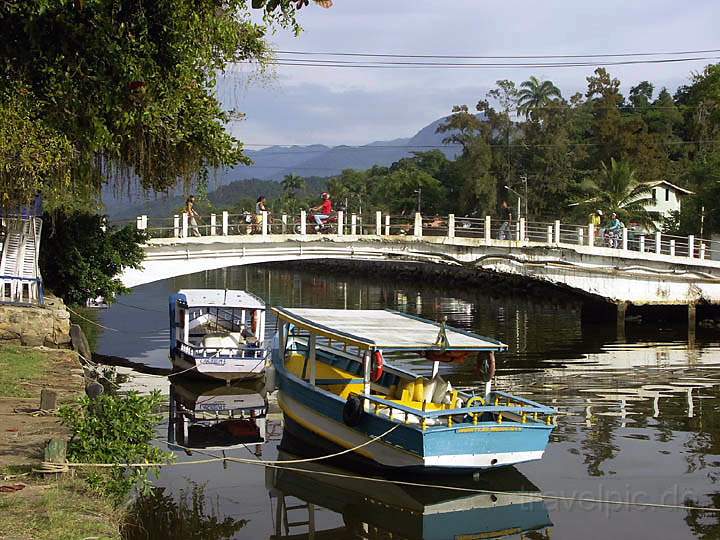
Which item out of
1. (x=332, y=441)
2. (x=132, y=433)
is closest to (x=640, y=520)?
(x=332, y=441)

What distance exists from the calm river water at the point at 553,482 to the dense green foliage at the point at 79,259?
348 centimetres

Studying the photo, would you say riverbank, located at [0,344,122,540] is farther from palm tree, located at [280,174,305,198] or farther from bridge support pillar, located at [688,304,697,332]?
palm tree, located at [280,174,305,198]

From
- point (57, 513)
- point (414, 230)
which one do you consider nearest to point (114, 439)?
point (57, 513)

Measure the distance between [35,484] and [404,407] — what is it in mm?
6311

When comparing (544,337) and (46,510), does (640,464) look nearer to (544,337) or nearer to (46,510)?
(46,510)

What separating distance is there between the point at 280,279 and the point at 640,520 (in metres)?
59.9

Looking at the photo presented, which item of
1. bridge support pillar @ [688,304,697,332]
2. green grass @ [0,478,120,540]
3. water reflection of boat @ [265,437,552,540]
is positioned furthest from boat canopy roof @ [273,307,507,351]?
bridge support pillar @ [688,304,697,332]

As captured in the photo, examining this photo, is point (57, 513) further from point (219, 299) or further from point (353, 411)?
point (219, 299)

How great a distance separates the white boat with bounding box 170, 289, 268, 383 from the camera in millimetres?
25172

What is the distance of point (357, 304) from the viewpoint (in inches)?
2036

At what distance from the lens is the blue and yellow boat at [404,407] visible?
1562 cm

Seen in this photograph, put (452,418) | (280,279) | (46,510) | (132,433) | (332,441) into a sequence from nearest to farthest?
(46,510) → (132,433) → (452,418) → (332,441) → (280,279)

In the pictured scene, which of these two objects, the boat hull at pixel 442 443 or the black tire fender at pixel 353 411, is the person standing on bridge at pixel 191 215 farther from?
the black tire fender at pixel 353 411

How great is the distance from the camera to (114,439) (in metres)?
12.0
